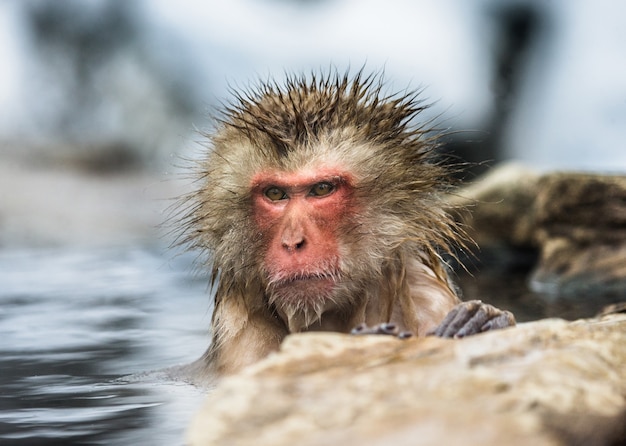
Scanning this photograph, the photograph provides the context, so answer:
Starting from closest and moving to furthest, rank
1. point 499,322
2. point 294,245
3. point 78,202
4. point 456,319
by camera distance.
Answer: point 456,319, point 499,322, point 294,245, point 78,202

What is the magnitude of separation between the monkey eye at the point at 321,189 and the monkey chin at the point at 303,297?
354mm

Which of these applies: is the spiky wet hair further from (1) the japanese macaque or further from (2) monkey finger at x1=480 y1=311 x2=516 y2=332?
(2) monkey finger at x1=480 y1=311 x2=516 y2=332

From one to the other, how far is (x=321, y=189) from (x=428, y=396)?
1615 millimetres

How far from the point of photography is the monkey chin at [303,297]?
133 inches

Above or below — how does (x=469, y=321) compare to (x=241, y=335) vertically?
above

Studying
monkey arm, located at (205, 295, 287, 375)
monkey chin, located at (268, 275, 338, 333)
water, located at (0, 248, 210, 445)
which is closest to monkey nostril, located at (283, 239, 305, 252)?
monkey chin, located at (268, 275, 338, 333)

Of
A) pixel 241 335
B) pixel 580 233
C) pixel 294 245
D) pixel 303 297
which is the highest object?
pixel 294 245

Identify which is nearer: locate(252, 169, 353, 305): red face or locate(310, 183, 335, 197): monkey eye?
locate(252, 169, 353, 305): red face

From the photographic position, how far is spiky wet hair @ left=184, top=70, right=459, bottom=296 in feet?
11.8

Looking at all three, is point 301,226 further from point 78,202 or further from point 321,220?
point 78,202

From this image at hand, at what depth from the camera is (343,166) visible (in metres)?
3.59

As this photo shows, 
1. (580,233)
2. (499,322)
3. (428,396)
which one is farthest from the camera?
(580,233)

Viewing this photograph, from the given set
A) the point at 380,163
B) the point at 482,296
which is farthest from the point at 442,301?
the point at 482,296

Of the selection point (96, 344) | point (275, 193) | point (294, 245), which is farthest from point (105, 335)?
point (294, 245)
